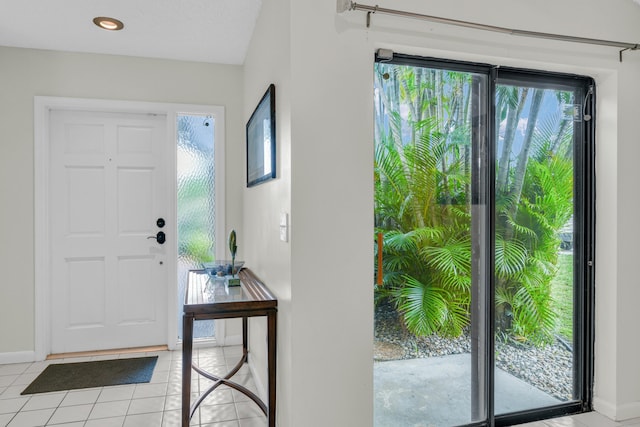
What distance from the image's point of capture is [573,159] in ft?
7.89

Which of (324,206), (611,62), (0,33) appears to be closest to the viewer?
(324,206)

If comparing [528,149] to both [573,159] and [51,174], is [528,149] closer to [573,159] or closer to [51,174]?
[573,159]

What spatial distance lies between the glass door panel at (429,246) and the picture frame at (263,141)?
0.54 meters

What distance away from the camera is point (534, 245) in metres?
2.34

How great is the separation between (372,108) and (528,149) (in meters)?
1.03

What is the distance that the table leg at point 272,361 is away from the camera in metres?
2.05

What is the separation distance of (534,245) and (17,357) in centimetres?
383

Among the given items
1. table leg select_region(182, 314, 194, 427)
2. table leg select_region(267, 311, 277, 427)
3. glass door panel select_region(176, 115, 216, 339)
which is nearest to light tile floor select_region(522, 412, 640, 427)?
table leg select_region(267, 311, 277, 427)

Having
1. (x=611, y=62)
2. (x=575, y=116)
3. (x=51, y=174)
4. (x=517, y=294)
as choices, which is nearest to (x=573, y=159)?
(x=575, y=116)

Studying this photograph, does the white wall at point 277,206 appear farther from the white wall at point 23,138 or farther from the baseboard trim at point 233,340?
the white wall at point 23,138

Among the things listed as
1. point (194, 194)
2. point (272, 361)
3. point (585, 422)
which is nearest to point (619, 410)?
point (585, 422)

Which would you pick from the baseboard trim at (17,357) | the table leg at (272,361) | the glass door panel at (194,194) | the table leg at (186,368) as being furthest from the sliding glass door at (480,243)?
the baseboard trim at (17,357)

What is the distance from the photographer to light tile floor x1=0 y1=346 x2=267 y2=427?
92.3 inches

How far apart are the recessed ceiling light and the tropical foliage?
1905 mm
